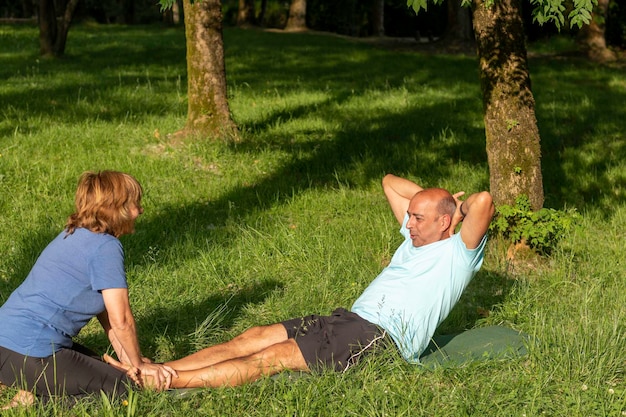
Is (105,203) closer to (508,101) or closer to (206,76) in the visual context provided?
(508,101)

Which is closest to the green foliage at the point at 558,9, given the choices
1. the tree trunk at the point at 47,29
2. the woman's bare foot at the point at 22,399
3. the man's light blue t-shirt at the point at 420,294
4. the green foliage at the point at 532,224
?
the man's light blue t-shirt at the point at 420,294

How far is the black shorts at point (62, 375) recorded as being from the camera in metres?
4.24

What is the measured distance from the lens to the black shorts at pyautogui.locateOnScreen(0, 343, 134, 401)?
4242mm

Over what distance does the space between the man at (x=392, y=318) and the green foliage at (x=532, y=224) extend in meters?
2.13

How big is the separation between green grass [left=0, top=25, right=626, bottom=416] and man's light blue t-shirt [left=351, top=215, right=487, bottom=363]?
A: 17 cm

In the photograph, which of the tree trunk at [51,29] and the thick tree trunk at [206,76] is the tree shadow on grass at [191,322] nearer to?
the thick tree trunk at [206,76]

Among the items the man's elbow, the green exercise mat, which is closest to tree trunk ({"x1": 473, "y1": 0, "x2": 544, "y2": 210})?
the green exercise mat

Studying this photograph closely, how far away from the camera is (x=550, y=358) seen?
4.84m

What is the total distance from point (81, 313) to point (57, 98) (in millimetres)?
8723

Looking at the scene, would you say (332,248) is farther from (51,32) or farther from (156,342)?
(51,32)

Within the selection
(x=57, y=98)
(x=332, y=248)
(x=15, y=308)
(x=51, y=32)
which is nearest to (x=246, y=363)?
(x=15, y=308)

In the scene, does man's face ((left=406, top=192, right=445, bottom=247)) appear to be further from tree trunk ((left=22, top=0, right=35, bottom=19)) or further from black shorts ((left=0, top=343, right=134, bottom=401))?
tree trunk ((left=22, top=0, right=35, bottom=19))

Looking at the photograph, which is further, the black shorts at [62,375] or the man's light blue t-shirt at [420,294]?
the man's light blue t-shirt at [420,294]

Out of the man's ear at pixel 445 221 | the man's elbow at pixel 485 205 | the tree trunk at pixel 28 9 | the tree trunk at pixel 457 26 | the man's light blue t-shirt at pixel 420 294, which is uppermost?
the tree trunk at pixel 28 9
